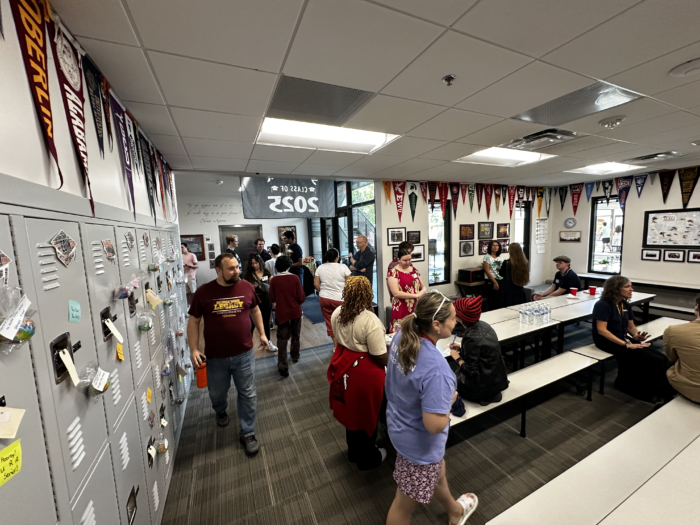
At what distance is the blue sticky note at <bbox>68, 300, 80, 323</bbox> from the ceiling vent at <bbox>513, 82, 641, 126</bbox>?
2.90m

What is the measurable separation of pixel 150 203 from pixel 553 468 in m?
3.63

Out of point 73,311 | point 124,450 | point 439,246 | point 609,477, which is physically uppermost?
point 73,311

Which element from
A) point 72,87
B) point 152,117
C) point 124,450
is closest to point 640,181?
point 152,117

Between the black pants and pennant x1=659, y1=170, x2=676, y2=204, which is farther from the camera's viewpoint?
pennant x1=659, y1=170, x2=676, y2=204

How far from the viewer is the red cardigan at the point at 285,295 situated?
3490 millimetres

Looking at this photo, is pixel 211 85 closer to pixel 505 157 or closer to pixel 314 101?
pixel 314 101

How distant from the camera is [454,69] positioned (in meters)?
1.61

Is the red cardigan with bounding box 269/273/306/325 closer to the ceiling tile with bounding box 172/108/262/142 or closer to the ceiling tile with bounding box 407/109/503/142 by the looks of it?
the ceiling tile with bounding box 172/108/262/142

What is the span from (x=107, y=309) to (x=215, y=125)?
5.38 feet

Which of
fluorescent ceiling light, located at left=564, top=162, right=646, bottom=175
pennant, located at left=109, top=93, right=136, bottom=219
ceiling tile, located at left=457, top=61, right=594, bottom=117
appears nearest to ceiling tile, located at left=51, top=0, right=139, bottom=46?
pennant, located at left=109, top=93, right=136, bottom=219

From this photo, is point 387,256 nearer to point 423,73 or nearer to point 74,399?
point 423,73

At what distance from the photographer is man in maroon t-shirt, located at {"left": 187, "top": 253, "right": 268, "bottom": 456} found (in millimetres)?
2217

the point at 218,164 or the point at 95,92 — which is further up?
the point at 218,164

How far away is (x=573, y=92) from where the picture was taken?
1947 millimetres
